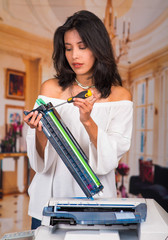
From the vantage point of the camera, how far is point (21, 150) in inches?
122

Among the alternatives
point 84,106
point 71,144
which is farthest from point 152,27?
point 71,144

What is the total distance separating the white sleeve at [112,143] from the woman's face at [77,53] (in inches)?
10.4

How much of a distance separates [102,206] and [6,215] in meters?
2.29

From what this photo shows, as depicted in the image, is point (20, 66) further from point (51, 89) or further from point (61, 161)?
point (61, 161)

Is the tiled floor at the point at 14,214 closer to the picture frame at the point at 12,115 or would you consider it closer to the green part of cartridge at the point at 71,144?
the picture frame at the point at 12,115

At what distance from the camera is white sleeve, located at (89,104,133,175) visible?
120cm

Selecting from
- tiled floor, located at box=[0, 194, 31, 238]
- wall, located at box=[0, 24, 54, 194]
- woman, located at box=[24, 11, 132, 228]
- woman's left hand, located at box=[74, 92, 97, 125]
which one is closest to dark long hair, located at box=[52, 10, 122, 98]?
woman, located at box=[24, 11, 132, 228]

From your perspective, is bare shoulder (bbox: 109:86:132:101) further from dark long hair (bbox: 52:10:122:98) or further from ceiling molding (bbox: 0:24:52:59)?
ceiling molding (bbox: 0:24:52:59)

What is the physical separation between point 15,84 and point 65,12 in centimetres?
91

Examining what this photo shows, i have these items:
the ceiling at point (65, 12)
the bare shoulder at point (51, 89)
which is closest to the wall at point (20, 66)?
the ceiling at point (65, 12)

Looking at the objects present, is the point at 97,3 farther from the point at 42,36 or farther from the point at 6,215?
the point at 6,215

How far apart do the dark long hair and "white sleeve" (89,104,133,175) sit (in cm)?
14

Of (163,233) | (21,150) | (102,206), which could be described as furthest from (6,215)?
(163,233)

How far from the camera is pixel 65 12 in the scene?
2879 millimetres
